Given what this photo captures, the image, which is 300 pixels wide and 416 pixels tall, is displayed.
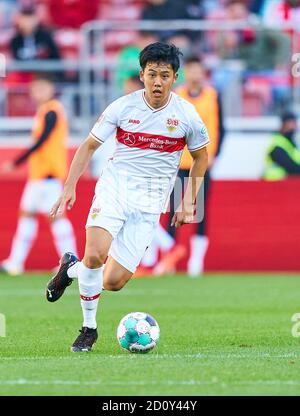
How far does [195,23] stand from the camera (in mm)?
18750

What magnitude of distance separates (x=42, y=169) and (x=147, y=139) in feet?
25.5

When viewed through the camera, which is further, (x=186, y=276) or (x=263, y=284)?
(x=186, y=276)

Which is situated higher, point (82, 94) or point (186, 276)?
point (82, 94)

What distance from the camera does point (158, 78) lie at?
870 cm

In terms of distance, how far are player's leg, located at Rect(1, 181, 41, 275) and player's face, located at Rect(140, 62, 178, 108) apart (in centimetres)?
785

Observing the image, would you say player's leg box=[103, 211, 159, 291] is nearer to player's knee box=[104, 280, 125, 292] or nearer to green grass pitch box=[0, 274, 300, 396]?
player's knee box=[104, 280, 125, 292]

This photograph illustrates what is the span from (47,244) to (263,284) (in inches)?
147

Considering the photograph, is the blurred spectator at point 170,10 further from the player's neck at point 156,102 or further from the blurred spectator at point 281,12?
the player's neck at point 156,102

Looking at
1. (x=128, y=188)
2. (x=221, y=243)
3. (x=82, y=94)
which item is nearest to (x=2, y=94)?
(x=82, y=94)

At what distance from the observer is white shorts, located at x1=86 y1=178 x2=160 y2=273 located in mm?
8867

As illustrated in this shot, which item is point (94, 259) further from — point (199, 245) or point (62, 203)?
point (199, 245)
